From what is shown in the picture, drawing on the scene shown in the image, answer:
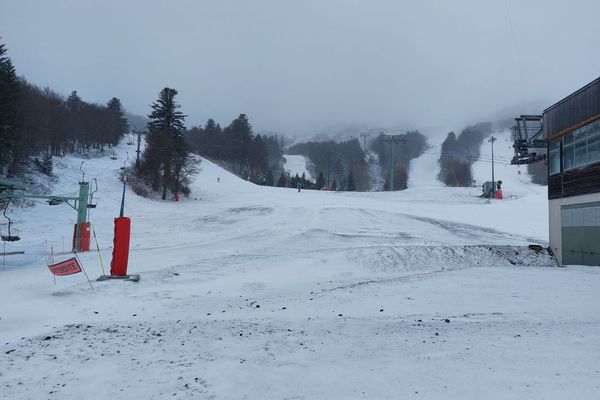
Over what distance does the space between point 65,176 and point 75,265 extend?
134 ft

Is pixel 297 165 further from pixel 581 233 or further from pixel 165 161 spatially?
pixel 581 233

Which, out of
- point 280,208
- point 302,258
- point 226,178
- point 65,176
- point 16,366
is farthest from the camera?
point 226,178

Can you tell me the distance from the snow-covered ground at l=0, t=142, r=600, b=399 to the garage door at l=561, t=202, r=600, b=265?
3.68ft

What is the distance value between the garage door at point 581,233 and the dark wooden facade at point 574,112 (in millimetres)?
3394

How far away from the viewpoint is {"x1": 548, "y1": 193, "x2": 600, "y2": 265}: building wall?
52.0 feet

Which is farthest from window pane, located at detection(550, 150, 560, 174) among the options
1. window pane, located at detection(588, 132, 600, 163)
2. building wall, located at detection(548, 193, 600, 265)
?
window pane, located at detection(588, 132, 600, 163)

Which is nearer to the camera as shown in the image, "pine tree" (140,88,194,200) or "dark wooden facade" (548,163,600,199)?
"dark wooden facade" (548,163,600,199)

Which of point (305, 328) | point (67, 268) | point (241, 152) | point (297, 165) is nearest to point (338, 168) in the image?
point (297, 165)

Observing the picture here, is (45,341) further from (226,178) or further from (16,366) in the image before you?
(226,178)

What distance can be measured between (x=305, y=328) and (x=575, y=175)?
15745 millimetres

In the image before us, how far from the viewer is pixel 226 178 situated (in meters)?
73.8

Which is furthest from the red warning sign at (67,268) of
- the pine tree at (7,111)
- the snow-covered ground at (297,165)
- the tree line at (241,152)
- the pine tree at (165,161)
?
the snow-covered ground at (297,165)

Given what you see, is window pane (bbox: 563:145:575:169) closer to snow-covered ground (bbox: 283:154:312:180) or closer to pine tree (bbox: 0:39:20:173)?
pine tree (bbox: 0:39:20:173)

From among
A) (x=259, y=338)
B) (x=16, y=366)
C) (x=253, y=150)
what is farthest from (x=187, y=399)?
(x=253, y=150)
